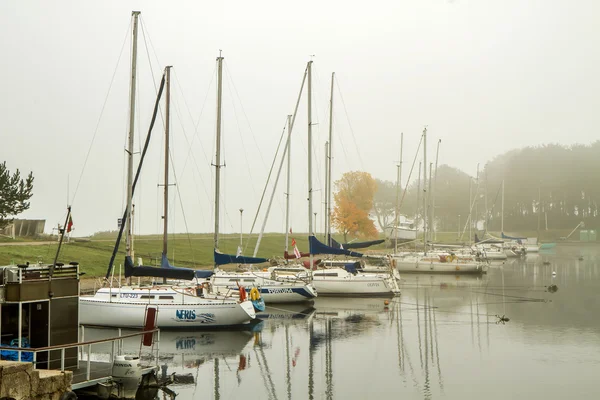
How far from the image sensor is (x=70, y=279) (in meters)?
23.0

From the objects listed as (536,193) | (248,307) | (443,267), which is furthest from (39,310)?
(536,193)

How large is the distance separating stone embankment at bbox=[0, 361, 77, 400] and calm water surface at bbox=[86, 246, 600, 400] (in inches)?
237

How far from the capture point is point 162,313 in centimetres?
3847

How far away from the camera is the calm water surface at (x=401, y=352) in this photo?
1064 inches

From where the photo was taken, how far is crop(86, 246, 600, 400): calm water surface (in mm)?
27016

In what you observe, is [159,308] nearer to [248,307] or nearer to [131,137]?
[248,307]

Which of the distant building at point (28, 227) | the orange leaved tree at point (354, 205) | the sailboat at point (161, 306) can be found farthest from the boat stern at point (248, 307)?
the orange leaved tree at point (354, 205)

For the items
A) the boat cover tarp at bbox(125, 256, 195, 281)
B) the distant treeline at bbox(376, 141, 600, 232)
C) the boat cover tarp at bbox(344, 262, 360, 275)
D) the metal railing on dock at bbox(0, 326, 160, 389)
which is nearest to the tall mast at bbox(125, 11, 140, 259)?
the boat cover tarp at bbox(125, 256, 195, 281)

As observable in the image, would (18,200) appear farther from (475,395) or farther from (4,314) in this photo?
(475,395)

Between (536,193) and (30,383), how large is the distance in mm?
164485

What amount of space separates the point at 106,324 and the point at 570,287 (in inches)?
1763

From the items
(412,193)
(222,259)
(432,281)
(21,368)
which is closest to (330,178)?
(432,281)

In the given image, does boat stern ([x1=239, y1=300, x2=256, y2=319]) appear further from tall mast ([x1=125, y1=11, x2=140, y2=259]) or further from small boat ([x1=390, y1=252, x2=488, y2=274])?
small boat ([x1=390, y1=252, x2=488, y2=274])

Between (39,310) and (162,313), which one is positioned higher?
(39,310)
